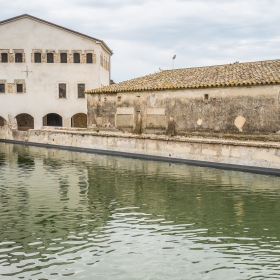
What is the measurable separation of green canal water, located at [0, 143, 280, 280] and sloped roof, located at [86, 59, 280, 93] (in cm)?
474

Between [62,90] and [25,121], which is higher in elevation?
[62,90]

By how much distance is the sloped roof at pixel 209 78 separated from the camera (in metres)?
19.8

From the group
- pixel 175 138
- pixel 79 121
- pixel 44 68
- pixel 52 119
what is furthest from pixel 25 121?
pixel 175 138

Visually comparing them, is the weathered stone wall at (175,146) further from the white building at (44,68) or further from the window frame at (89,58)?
the window frame at (89,58)

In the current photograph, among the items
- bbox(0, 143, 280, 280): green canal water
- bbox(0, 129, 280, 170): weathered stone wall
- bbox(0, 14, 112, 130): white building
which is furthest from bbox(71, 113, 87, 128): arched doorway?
bbox(0, 143, 280, 280): green canal water

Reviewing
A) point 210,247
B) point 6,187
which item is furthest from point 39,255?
point 6,187

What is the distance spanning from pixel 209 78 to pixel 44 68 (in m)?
15.3

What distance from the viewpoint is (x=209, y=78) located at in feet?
71.7

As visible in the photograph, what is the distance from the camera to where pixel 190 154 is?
66.5ft

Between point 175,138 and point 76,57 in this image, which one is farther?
point 76,57

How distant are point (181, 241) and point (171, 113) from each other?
14.3 metres

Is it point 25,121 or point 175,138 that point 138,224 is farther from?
point 25,121

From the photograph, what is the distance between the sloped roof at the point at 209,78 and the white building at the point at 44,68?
7369 millimetres

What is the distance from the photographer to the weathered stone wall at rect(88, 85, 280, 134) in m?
19.2
